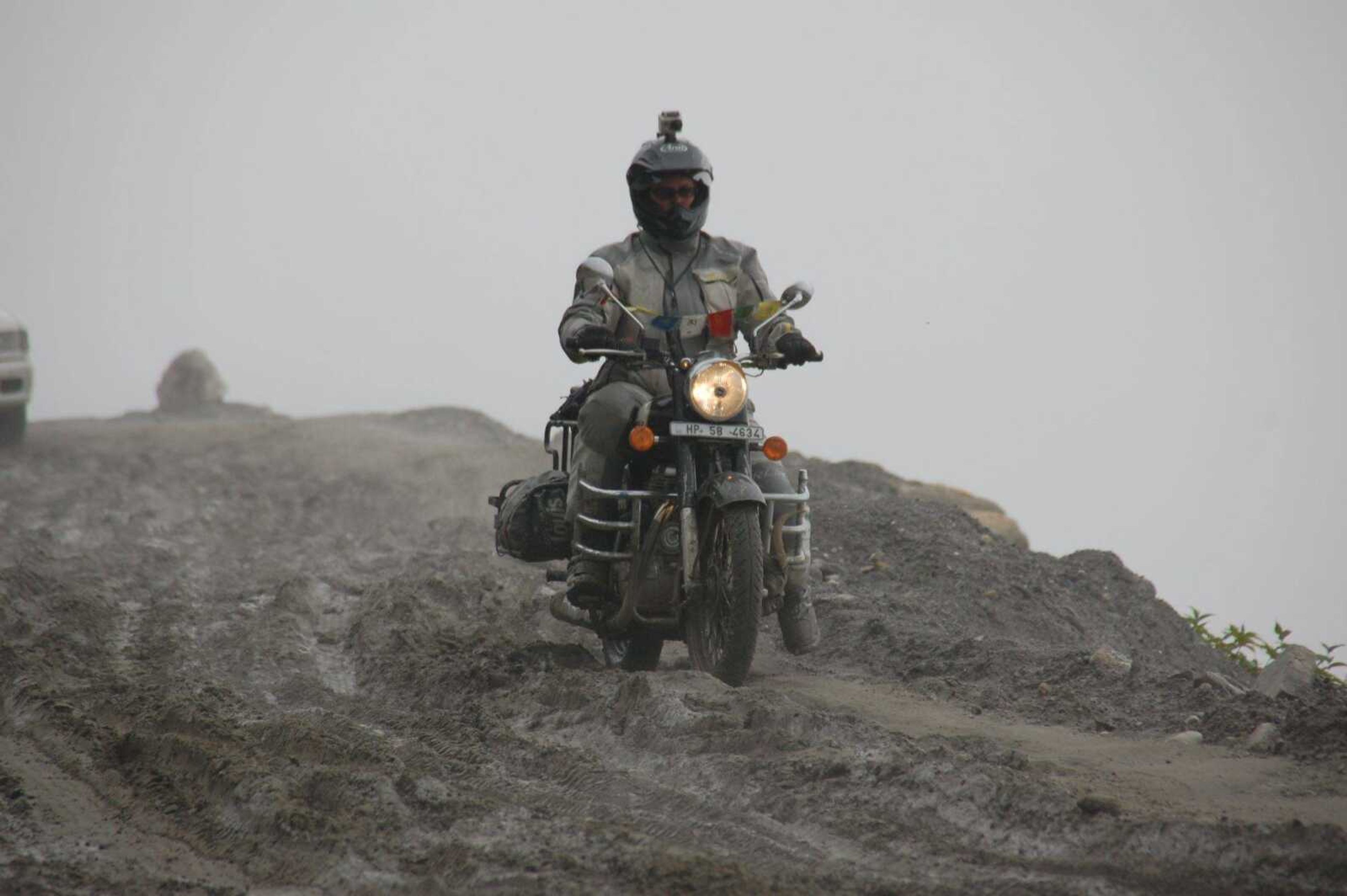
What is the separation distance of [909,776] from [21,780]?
3.02 metres

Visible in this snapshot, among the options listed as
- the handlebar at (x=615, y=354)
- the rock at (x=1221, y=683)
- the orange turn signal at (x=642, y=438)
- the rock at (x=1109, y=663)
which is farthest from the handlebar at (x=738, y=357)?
the rock at (x=1221, y=683)

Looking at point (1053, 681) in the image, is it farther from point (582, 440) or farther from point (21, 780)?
point (21, 780)

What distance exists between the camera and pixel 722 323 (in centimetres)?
662

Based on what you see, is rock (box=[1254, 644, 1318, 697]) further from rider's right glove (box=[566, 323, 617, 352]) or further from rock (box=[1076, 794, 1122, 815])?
rider's right glove (box=[566, 323, 617, 352])

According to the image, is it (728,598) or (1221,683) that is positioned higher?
(728,598)

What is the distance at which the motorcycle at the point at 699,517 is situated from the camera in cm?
635

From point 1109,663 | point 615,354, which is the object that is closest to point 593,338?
point 615,354

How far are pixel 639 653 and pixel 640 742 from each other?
1819mm

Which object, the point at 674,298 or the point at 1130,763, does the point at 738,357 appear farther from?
the point at 1130,763

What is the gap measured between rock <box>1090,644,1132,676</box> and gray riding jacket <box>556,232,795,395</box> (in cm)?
200

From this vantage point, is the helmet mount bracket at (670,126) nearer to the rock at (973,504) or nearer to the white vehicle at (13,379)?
the rock at (973,504)

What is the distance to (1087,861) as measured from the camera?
4.17 metres

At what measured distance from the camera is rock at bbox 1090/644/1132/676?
6762 millimetres

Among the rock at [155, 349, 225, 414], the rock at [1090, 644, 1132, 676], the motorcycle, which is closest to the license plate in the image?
the motorcycle
